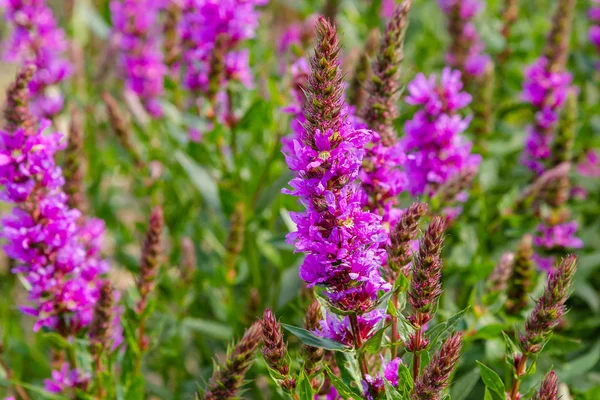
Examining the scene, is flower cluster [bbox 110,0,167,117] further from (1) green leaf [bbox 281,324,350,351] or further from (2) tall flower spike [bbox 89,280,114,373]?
(1) green leaf [bbox 281,324,350,351]

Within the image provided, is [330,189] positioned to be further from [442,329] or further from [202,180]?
[202,180]

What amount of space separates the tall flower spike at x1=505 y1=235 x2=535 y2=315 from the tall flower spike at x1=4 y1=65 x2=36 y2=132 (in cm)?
193

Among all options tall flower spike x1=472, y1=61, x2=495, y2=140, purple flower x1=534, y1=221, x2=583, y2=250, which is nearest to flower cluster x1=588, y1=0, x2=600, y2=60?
tall flower spike x1=472, y1=61, x2=495, y2=140

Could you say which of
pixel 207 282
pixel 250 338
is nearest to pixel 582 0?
pixel 207 282

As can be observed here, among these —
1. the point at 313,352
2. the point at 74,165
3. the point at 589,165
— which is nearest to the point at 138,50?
the point at 74,165

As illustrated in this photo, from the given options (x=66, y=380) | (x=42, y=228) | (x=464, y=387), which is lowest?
(x=66, y=380)

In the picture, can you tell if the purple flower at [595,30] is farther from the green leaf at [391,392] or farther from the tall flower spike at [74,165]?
the green leaf at [391,392]

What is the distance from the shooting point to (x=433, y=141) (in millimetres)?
2998

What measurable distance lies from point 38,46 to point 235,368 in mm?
2955

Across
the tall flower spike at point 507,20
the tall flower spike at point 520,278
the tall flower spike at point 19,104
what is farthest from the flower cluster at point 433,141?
the tall flower spike at point 507,20

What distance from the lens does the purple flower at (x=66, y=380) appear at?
9.14 feet

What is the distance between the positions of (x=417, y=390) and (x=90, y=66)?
5.02m

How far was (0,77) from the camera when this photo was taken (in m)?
8.50

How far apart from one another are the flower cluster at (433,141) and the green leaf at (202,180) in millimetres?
1295
